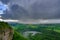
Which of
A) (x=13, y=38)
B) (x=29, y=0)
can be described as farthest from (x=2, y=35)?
(x=29, y=0)

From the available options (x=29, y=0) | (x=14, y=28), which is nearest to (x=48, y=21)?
(x=29, y=0)

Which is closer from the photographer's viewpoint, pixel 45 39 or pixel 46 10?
pixel 46 10

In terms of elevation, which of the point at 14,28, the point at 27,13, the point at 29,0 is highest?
the point at 29,0

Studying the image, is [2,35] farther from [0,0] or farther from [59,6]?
[59,6]

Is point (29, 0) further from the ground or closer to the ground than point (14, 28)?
further from the ground

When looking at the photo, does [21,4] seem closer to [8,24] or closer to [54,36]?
[8,24]

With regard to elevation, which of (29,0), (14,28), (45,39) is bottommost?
(45,39)

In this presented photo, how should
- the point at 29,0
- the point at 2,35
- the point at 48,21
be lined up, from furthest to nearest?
the point at 2,35
the point at 48,21
the point at 29,0

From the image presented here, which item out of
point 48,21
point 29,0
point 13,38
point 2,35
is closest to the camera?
point 29,0

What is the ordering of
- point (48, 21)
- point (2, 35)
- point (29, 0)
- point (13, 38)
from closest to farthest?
1. point (29, 0)
2. point (48, 21)
3. point (2, 35)
4. point (13, 38)
